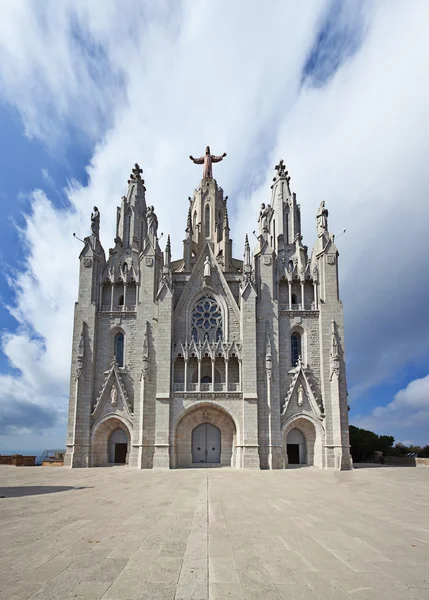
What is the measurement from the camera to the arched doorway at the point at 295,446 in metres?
34.0

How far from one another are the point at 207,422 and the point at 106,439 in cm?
781

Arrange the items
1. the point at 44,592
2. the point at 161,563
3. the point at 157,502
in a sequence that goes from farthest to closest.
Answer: the point at 157,502, the point at 161,563, the point at 44,592

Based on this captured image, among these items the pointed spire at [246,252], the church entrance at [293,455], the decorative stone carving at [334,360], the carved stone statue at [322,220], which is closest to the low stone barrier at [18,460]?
the church entrance at [293,455]

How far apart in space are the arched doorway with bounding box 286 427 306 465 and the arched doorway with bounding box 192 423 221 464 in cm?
531

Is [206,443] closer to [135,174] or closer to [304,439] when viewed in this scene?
[304,439]

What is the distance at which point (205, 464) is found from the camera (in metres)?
33.6

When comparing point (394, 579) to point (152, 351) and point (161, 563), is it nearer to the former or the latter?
point (161, 563)

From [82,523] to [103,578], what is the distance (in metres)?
4.78

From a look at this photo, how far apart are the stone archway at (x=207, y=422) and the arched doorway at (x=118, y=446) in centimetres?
422

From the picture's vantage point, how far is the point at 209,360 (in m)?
35.0

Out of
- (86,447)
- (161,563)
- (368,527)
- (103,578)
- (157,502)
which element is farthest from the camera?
(86,447)

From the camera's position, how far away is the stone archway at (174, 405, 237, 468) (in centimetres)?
3356

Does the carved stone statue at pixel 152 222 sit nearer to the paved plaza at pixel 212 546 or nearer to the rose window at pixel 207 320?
the rose window at pixel 207 320

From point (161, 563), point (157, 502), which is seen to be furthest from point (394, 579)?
point (157, 502)
